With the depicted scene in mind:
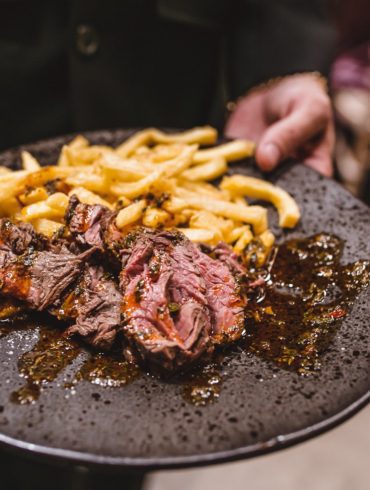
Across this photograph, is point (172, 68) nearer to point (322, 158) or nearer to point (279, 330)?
point (322, 158)

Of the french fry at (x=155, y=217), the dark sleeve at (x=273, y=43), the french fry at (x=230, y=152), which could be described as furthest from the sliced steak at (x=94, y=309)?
the dark sleeve at (x=273, y=43)

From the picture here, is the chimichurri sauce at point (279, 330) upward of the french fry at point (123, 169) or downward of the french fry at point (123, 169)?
downward

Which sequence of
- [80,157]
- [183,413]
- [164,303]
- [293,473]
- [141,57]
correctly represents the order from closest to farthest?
[183,413], [164,303], [80,157], [141,57], [293,473]

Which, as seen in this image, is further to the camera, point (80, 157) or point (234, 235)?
point (80, 157)

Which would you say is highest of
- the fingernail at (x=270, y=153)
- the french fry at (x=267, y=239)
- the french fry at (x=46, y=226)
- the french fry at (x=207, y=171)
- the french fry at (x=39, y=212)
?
the fingernail at (x=270, y=153)

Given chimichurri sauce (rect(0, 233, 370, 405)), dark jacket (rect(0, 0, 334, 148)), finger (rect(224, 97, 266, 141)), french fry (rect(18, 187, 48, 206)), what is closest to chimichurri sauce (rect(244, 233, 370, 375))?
chimichurri sauce (rect(0, 233, 370, 405))

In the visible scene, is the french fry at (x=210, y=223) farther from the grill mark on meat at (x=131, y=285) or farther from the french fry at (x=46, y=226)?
the french fry at (x=46, y=226)

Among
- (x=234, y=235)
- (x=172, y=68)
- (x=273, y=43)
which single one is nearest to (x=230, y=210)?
(x=234, y=235)

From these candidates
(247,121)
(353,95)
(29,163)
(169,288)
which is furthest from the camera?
(353,95)
